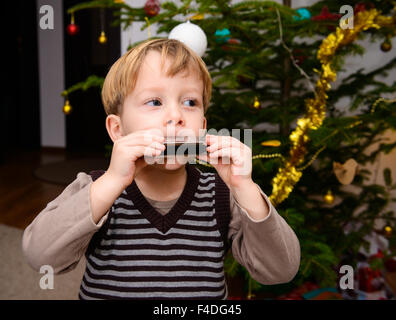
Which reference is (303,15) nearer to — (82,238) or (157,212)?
(157,212)

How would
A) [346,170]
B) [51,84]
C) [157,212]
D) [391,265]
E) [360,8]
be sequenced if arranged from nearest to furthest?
1. [157,212]
2. [360,8]
3. [346,170]
4. [391,265]
5. [51,84]

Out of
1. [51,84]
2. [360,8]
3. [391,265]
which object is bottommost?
[391,265]

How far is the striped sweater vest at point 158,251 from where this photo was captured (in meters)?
0.68

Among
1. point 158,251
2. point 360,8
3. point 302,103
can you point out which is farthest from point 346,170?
point 158,251

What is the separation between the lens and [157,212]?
0.72 metres

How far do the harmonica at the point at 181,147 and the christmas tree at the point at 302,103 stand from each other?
1.30 feet

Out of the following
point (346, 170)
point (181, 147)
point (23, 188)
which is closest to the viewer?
point (181, 147)

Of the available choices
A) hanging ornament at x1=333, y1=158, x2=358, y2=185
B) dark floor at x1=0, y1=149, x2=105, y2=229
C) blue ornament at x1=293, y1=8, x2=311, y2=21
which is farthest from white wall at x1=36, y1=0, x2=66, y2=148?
hanging ornament at x1=333, y1=158, x2=358, y2=185

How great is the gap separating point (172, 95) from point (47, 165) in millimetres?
3392

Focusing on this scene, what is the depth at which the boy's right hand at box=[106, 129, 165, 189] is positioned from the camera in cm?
60

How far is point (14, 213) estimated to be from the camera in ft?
7.63

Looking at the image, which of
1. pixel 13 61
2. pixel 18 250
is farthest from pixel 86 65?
pixel 18 250

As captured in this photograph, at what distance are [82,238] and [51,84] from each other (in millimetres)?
4383
